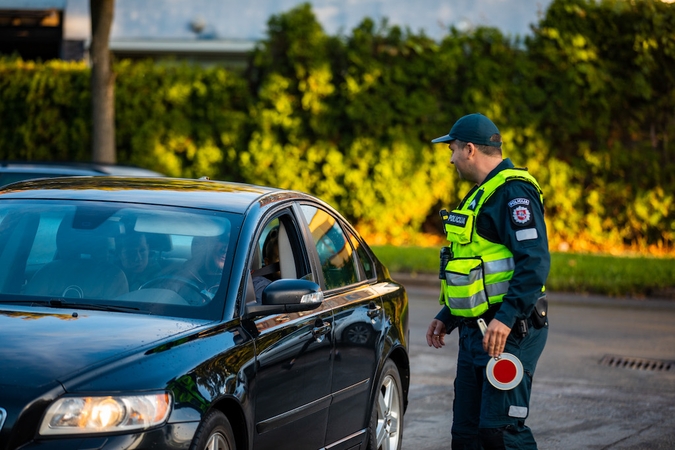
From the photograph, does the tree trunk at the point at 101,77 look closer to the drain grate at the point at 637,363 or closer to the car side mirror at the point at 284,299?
the drain grate at the point at 637,363

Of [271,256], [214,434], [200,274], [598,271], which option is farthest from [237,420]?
[598,271]

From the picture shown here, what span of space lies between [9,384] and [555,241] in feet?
53.9

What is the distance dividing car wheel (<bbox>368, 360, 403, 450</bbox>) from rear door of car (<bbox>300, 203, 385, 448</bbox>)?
5.8 inches

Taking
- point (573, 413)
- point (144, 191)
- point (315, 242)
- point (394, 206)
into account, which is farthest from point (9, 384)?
point (394, 206)

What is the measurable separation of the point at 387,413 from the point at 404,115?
13.7 metres

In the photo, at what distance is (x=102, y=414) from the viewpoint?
3602mm

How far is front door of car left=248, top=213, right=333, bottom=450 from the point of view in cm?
439

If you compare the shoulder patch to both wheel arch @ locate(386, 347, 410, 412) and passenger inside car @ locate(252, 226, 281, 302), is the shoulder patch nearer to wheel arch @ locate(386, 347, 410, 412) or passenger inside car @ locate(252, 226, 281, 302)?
passenger inside car @ locate(252, 226, 281, 302)

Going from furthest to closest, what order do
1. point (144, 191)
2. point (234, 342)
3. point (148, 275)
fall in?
1. point (144, 191)
2. point (148, 275)
3. point (234, 342)

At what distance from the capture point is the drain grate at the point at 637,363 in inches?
396

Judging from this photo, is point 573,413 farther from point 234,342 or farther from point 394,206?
point 394,206

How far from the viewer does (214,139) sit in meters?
19.8

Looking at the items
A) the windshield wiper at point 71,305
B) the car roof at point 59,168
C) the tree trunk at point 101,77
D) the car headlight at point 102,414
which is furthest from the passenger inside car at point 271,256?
the tree trunk at point 101,77

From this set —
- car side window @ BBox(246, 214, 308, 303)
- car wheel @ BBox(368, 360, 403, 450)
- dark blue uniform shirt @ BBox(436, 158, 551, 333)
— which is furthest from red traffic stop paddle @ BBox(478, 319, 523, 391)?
car side window @ BBox(246, 214, 308, 303)
